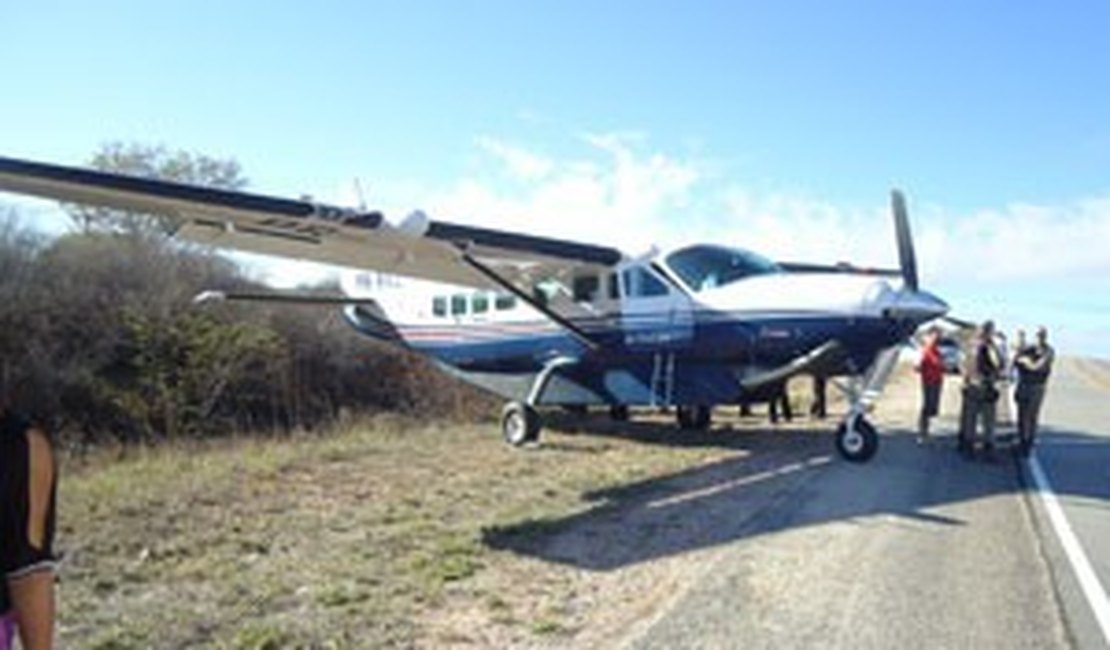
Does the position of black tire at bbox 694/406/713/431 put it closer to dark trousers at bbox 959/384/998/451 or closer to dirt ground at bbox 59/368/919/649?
dirt ground at bbox 59/368/919/649

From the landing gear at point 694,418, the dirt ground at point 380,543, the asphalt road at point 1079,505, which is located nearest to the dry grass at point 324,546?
the dirt ground at point 380,543

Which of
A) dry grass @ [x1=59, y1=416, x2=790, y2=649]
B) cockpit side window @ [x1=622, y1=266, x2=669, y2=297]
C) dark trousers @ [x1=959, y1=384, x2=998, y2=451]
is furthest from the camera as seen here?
cockpit side window @ [x1=622, y1=266, x2=669, y2=297]

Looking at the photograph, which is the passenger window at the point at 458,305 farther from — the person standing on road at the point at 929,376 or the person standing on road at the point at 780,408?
the person standing on road at the point at 929,376

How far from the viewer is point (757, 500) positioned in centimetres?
1241

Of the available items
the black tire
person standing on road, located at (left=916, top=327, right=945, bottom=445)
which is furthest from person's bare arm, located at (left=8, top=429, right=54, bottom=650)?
the black tire

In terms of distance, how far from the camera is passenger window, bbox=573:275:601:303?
18.5 meters

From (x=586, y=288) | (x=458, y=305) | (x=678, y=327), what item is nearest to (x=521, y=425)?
(x=586, y=288)

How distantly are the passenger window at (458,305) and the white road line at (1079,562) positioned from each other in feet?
33.7

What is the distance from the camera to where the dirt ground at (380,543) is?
7500 mm

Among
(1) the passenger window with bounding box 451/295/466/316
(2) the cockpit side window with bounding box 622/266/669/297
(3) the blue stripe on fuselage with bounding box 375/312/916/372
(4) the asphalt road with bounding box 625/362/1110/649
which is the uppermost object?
(2) the cockpit side window with bounding box 622/266/669/297

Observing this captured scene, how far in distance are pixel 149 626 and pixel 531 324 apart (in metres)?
12.8

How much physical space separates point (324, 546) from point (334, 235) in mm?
6111

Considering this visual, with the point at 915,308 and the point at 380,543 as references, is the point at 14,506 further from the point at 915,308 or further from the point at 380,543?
the point at 915,308

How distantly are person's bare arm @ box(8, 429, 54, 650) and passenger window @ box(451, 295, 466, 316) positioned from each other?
17.8 metres
